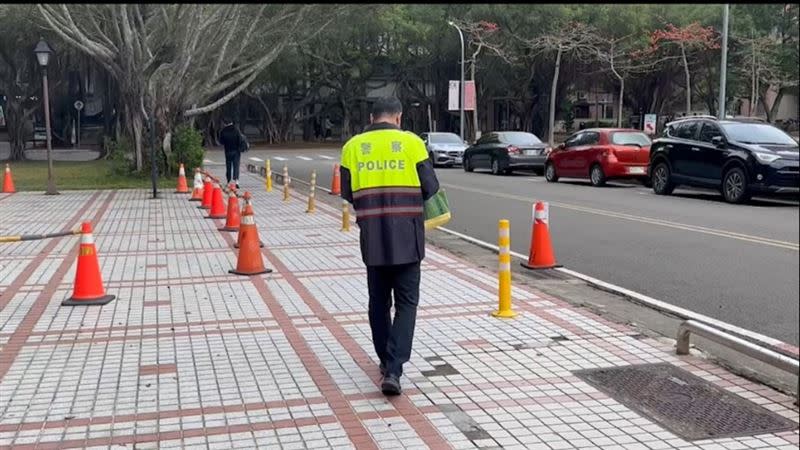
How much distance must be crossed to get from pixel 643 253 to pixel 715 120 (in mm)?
7259

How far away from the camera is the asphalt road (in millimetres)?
7591

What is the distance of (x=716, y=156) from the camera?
53.4ft

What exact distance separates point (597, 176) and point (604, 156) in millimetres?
638

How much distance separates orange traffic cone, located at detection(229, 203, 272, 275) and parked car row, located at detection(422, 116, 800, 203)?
612 centimetres

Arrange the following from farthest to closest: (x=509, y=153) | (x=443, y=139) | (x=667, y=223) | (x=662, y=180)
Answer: (x=443, y=139) → (x=509, y=153) → (x=662, y=180) → (x=667, y=223)

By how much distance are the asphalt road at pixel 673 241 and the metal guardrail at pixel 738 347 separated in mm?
165

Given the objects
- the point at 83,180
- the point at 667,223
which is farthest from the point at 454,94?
the point at 667,223

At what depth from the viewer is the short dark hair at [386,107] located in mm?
5426

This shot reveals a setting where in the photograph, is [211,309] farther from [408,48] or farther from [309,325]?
[408,48]

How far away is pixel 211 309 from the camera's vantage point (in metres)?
7.92

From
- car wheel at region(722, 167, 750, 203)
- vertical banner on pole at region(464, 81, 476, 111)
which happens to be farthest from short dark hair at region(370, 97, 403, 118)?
vertical banner on pole at region(464, 81, 476, 111)

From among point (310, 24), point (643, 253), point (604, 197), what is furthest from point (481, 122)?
point (643, 253)

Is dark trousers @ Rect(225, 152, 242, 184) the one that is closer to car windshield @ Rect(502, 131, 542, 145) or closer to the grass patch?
the grass patch

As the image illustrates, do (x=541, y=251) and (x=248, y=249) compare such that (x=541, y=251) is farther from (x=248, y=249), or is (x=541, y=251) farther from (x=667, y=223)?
(x=667, y=223)
